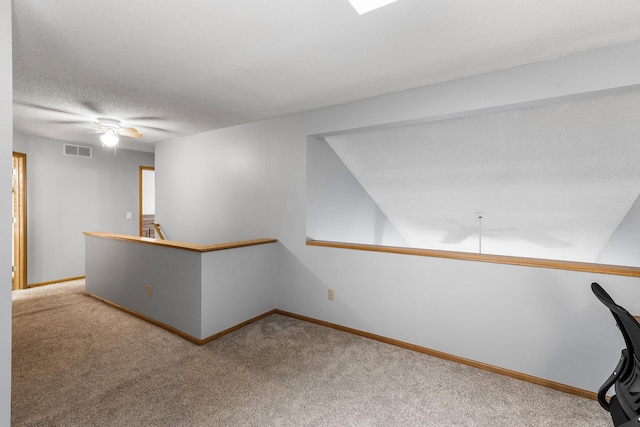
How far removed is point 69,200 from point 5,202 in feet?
15.1

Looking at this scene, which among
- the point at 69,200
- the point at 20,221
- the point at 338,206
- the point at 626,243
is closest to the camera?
the point at 626,243

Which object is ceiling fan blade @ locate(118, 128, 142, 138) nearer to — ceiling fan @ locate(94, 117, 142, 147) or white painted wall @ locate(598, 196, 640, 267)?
ceiling fan @ locate(94, 117, 142, 147)

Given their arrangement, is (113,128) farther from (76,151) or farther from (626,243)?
(626,243)

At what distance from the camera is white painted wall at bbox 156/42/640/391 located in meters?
2.18

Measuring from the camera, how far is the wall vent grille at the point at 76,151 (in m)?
5.10

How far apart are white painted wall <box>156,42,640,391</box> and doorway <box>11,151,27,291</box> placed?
2663mm

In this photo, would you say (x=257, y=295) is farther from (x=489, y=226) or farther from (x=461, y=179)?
(x=489, y=226)

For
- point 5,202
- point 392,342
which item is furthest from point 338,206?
point 5,202

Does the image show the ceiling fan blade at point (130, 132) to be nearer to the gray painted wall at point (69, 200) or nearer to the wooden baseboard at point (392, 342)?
the gray painted wall at point (69, 200)

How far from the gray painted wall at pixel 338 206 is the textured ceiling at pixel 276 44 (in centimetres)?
82

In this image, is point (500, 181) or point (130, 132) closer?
point (500, 181)

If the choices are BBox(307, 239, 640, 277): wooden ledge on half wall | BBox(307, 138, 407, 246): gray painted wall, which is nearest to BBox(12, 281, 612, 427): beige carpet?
BBox(307, 239, 640, 277): wooden ledge on half wall

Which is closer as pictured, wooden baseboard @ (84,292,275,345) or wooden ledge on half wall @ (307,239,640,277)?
wooden ledge on half wall @ (307,239,640,277)

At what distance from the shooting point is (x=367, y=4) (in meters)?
1.67
